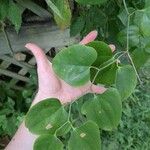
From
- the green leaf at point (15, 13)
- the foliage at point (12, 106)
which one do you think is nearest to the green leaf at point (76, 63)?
the green leaf at point (15, 13)

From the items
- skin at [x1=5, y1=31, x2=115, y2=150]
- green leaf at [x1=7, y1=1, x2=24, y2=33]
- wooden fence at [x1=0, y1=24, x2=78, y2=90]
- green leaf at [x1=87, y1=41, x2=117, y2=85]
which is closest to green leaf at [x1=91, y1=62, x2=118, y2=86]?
green leaf at [x1=87, y1=41, x2=117, y2=85]

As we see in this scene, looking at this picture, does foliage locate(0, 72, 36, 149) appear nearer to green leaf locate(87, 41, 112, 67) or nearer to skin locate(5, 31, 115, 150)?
skin locate(5, 31, 115, 150)

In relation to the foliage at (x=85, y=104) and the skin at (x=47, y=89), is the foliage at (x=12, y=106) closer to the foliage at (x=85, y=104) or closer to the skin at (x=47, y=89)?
the skin at (x=47, y=89)

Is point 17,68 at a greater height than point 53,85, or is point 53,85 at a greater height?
point 53,85

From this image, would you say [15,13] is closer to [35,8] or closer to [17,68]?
[35,8]

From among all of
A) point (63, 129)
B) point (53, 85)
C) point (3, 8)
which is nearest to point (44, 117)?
point (63, 129)

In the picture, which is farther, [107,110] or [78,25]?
[78,25]
